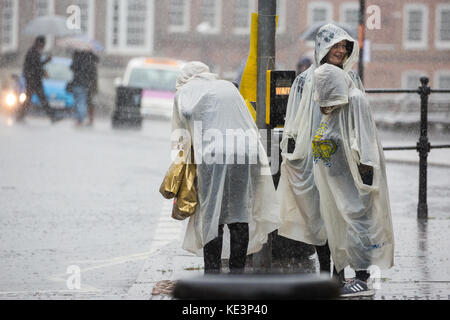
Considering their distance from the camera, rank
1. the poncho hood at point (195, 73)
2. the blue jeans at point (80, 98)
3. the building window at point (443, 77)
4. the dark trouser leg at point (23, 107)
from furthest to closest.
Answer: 1. the building window at point (443, 77)
2. the dark trouser leg at point (23, 107)
3. the blue jeans at point (80, 98)
4. the poncho hood at point (195, 73)

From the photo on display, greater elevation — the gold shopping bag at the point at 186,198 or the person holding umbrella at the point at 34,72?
the person holding umbrella at the point at 34,72

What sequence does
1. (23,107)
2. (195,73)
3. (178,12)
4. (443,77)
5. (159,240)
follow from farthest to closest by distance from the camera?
(178,12)
(443,77)
(23,107)
(159,240)
(195,73)

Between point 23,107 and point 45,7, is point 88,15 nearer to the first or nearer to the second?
point 45,7

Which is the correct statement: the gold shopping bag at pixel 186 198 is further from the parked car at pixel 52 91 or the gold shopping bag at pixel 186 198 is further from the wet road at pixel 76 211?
the parked car at pixel 52 91

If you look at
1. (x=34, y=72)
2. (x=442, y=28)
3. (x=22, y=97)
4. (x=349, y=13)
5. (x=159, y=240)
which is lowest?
(x=159, y=240)

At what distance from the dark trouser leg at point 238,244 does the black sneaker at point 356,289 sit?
709 millimetres

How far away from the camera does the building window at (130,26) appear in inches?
1961

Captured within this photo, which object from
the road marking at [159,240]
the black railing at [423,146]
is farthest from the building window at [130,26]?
the black railing at [423,146]

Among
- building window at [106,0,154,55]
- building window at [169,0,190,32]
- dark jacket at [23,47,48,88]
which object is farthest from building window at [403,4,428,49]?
dark jacket at [23,47,48,88]

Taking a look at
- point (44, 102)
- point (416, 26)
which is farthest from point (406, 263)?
point (416, 26)

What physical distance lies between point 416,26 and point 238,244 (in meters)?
45.0

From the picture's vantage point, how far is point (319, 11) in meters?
49.4

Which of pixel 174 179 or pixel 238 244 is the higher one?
pixel 174 179

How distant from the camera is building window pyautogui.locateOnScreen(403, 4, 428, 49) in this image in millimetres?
49312
